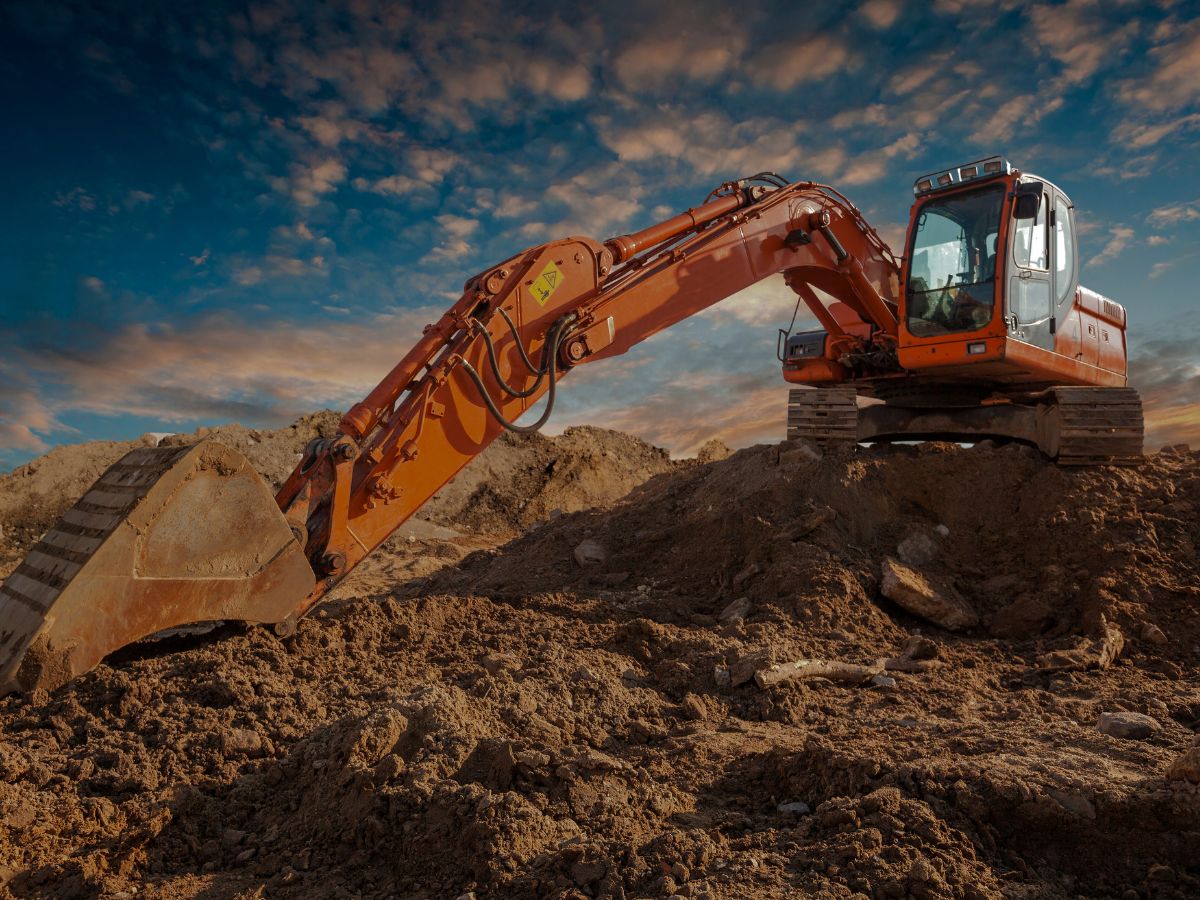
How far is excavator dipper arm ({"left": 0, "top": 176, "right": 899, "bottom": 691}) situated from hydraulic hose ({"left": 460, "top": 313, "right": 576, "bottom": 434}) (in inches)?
0.6

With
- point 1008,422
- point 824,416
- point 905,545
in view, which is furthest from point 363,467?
point 1008,422

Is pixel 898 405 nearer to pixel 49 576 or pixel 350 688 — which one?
pixel 350 688

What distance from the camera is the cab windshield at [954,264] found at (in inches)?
286

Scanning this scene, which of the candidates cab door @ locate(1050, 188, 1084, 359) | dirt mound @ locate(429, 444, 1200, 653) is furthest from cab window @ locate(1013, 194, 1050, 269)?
dirt mound @ locate(429, 444, 1200, 653)

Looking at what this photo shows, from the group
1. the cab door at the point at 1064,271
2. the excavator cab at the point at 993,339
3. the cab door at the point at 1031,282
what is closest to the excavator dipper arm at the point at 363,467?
the excavator cab at the point at 993,339

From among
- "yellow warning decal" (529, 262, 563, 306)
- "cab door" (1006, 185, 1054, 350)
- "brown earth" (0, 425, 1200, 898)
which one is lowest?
"brown earth" (0, 425, 1200, 898)

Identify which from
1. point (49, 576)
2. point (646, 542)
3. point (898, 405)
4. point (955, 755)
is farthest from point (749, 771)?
point (898, 405)

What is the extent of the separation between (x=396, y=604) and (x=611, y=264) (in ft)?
8.99

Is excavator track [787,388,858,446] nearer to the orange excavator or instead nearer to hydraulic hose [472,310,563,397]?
the orange excavator

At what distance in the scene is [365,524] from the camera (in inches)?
193

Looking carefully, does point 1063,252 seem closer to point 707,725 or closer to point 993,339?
point 993,339

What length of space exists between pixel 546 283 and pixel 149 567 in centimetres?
289

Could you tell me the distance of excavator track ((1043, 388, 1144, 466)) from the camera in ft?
23.9

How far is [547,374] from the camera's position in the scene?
219 inches
